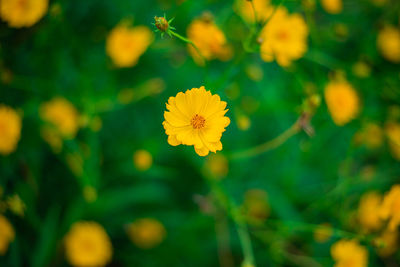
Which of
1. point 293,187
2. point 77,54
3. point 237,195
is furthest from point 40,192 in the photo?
point 293,187

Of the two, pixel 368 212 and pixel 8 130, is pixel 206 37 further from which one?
pixel 368 212

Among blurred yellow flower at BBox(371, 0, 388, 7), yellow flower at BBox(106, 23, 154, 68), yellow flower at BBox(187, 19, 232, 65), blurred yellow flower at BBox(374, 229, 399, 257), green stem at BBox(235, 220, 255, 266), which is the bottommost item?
green stem at BBox(235, 220, 255, 266)

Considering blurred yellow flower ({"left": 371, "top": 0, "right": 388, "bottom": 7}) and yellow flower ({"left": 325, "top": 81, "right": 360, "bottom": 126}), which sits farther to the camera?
blurred yellow flower ({"left": 371, "top": 0, "right": 388, "bottom": 7})

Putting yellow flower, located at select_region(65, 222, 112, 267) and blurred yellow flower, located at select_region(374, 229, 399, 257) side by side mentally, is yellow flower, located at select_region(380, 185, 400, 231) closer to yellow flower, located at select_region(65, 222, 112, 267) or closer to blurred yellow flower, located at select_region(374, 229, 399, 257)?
blurred yellow flower, located at select_region(374, 229, 399, 257)

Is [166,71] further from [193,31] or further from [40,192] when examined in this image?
[40,192]

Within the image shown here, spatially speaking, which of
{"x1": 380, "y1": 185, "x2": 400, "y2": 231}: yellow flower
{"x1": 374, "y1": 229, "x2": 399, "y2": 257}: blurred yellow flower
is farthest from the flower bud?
{"x1": 374, "y1": 229, "x2": 399, "y2": 257}: blurred yellow flower

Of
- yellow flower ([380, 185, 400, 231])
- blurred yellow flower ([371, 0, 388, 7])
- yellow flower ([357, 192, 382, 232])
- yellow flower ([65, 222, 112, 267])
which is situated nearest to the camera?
yellow flower ([380, 185, 400, 231])
